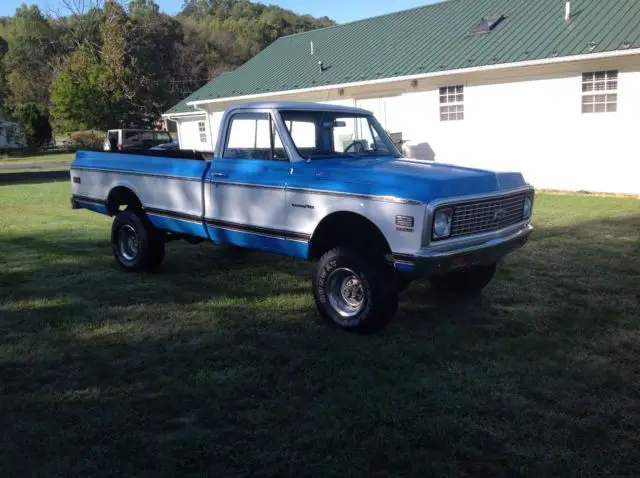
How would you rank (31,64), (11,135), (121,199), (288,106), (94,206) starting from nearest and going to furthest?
(288,106) < (121,199) < (94,206) < (11,135) < (31,64)

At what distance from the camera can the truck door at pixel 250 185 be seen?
5734mm

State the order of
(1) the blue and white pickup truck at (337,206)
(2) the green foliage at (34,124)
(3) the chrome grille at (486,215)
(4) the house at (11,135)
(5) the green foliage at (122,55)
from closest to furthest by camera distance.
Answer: (1) the blue and white pickup truck at (337,206) < (3) the chrome grille at (486,215) < (5) the green foliage at (122,55) < (2) the green foliage at (34,124) < (4) the house at (11,135)

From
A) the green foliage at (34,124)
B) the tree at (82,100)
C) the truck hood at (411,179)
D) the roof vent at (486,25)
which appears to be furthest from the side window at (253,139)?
the green foliage at (34,124)

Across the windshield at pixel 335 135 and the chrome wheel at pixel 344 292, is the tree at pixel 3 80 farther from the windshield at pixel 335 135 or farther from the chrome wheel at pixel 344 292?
the chrome wheel at pixel 344 292

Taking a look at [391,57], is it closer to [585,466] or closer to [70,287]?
[70,287]

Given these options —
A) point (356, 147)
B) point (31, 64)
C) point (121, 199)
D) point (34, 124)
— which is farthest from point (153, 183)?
point (31, 64)

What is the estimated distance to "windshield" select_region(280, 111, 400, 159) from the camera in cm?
593

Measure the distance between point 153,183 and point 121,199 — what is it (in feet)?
2.77

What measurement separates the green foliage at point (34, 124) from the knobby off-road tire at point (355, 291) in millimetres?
49290

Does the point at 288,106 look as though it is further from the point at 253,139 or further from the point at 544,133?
the point at 544,133

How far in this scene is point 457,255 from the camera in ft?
15.9

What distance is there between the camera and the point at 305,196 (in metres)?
5.42

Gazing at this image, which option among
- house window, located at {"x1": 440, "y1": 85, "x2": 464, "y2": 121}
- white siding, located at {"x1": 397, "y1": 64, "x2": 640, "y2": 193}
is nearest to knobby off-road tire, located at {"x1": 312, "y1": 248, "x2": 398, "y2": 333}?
white siding, located at {"x1": 397, "y1": 64, "x2": 640, "y2": 193}

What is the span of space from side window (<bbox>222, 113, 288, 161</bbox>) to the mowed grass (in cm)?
151
